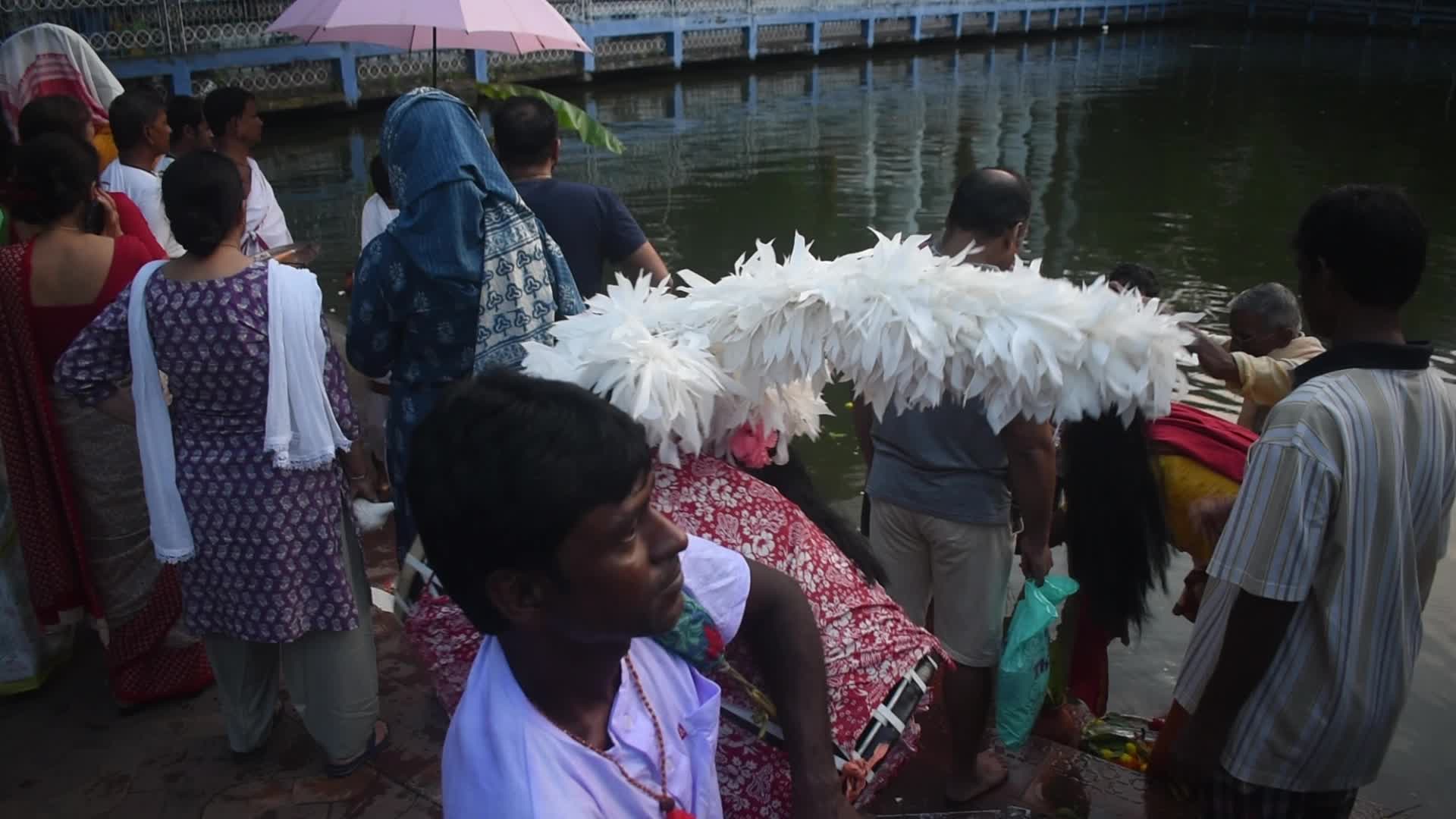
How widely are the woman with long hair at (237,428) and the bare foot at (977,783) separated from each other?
1607mm

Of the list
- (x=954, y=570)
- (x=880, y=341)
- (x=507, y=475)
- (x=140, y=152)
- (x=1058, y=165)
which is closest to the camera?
(x=507, y=475)

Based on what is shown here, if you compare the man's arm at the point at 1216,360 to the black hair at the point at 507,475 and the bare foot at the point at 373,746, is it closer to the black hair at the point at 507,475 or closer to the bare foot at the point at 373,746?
the black hair at the point at 507,475

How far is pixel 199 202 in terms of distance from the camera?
2467mm

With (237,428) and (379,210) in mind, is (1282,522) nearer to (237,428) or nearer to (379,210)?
(237,428)

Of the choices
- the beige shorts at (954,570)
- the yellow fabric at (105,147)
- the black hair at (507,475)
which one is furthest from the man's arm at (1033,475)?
the yellow fabric at (105,147)

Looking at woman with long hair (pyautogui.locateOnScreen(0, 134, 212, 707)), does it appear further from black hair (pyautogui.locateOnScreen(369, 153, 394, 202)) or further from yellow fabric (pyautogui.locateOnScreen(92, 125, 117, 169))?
yellow fabric (pyautogui.locateOnScreen(92, 125, 117, 169))

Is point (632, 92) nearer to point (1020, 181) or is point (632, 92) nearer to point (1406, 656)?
point (1020, 181)

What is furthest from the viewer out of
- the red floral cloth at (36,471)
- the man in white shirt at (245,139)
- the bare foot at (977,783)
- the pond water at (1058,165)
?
the pond water at (1058,165)

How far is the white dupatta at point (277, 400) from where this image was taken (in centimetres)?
247

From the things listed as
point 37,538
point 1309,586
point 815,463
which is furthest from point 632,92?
point 1309,586

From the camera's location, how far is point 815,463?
6133 mm

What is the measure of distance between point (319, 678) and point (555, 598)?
186cm

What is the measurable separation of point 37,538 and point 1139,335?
9.81 feet

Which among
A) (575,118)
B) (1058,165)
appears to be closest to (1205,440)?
(575,118)
